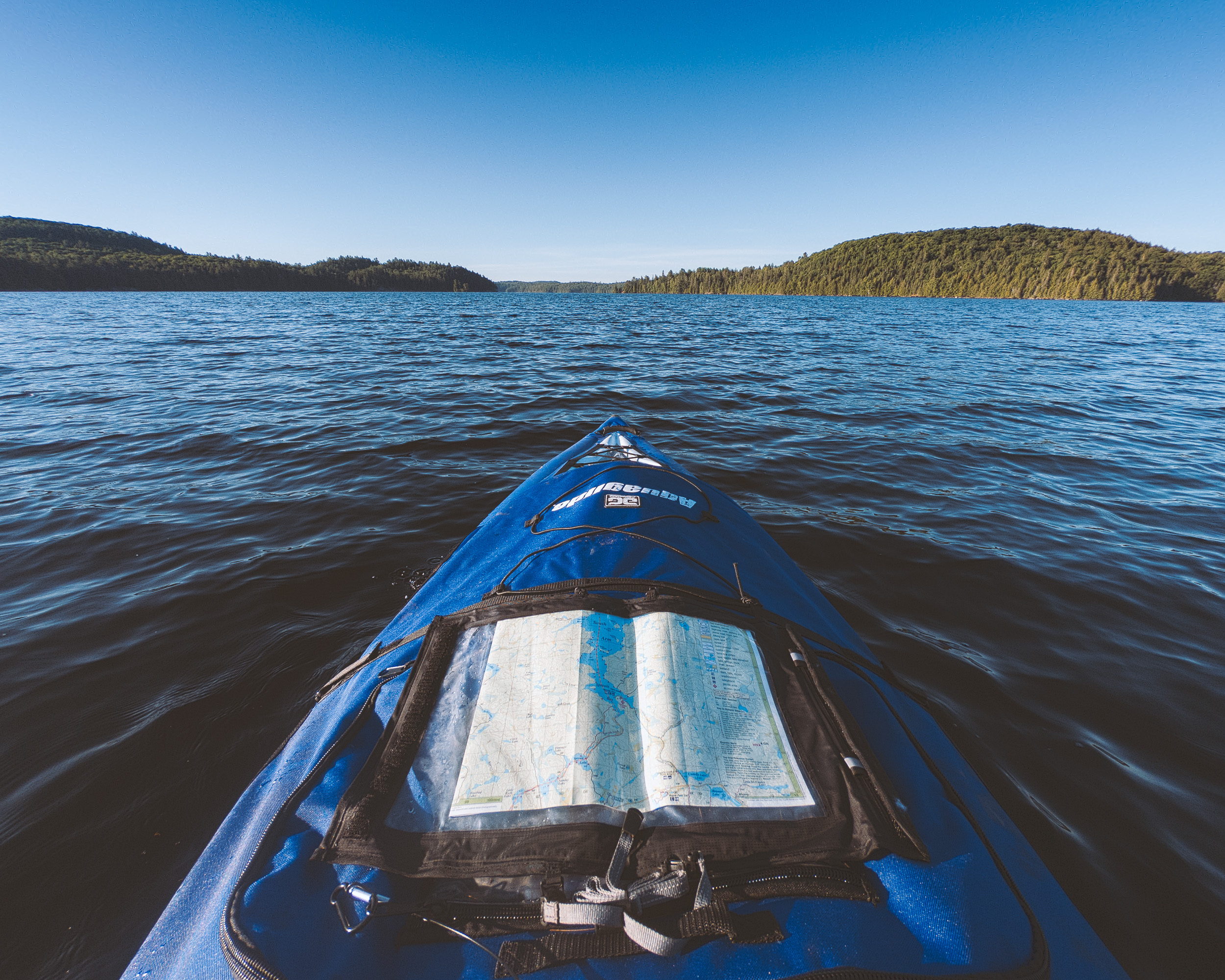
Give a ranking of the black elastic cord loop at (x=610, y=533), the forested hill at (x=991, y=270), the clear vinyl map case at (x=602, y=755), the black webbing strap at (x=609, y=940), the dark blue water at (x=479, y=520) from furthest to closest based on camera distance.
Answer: the forested hill at (x=991, y=270) → the black elastic cord loop at (x=610, y=533) → the dark blue water at (x=479, y=520) → the clear vinyl map case at (x=602, y=755) → the black webbing strap at (x=609, y=940)

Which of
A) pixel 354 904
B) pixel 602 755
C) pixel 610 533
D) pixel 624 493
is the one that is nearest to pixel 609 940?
pixel 602 755

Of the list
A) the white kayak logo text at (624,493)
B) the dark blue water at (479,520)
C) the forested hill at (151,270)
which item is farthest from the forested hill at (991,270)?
the white kayak logo text at (624,493)

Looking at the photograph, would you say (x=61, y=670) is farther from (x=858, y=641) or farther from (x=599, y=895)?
(x=858, y=641)

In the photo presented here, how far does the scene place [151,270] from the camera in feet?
236

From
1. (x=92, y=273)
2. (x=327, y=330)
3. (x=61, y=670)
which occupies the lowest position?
(x=61, y=670)

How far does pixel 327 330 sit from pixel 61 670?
22368mm

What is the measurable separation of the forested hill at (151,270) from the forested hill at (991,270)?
6774 centimetres

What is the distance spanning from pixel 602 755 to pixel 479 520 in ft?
13.1

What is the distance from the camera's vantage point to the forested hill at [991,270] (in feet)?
212

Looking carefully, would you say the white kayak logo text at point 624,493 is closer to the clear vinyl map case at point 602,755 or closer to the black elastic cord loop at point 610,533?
the black elastic cord loop at point 610,533

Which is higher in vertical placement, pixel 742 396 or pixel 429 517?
pixel 742 396

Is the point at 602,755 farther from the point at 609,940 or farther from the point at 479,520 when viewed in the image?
the point at 479,520

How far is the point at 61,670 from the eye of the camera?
3.01 m

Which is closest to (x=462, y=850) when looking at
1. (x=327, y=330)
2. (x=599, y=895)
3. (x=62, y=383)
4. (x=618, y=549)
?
(x=599, y=895)
